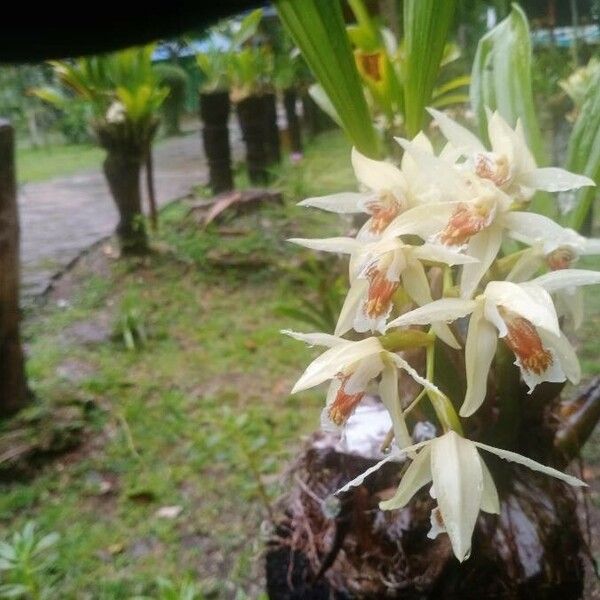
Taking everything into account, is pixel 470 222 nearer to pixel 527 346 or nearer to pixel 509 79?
pixel 527 346

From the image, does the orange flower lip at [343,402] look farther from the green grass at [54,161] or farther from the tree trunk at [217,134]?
the green grass at [54,161]

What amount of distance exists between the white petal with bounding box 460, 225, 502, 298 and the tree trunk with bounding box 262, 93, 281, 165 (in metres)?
3.56

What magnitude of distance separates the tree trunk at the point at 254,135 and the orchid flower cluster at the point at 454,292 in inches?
122

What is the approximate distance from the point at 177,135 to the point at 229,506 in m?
4.54

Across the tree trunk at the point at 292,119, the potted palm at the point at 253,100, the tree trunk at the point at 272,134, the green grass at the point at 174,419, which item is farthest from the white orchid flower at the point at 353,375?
the tree trunk at the point at 292,119

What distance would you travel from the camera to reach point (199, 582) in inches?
52.2

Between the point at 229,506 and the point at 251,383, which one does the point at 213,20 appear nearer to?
the point at 229,506

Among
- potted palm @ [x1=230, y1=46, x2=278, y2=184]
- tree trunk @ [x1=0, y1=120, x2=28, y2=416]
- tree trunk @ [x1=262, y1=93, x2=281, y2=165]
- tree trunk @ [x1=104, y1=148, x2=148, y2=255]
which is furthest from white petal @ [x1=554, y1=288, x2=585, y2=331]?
tree trunk @ [x1=262, y1=93, x2=281, y2=165]

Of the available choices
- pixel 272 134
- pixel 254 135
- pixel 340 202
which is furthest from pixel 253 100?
pixel 340 202

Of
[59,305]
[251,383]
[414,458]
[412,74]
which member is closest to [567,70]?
[251,383]

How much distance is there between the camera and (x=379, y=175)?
640mm

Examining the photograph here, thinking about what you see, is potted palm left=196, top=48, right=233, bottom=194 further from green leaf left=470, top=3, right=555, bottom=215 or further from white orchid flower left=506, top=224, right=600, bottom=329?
white orchid flower left=506, top=224, right=600, bottom=329

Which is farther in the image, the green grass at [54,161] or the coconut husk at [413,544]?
the green grass at [54,161]

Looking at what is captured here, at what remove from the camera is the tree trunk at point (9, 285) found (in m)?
1.67
